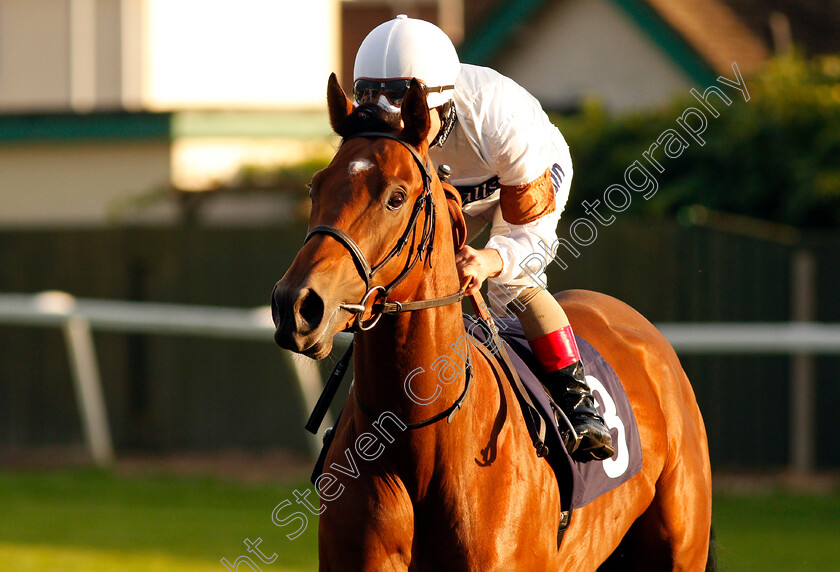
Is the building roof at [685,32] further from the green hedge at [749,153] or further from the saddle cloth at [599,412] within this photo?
the saddle cloth at [599,412]

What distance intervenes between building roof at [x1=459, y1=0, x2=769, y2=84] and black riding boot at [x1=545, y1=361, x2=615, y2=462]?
931 cm

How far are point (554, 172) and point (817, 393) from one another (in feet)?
17.4

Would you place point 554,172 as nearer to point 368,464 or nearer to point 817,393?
point 368,464

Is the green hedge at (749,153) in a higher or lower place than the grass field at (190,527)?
higher

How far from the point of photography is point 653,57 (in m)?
13.3

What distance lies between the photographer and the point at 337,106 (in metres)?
2.99

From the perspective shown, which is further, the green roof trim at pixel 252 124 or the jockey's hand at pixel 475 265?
the green roof trim at pixel 252 124


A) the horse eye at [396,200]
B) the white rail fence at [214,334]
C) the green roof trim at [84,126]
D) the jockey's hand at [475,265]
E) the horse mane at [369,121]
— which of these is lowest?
the white rail fence at [214,334]

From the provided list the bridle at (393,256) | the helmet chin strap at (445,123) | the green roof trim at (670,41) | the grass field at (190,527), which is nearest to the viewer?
the bridle at (393,256)

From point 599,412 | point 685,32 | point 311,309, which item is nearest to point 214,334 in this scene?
point 685,32

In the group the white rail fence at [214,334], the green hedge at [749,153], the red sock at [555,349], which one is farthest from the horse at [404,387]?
the green hedge at [749,153]

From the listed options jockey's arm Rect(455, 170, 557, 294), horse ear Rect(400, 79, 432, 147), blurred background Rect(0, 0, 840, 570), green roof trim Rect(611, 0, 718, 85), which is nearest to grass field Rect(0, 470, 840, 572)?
blurred background Rect(0, 0, 840, 570)

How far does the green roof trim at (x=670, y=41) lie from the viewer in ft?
41.0

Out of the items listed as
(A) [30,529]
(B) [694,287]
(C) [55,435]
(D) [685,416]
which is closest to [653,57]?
(B) [694,287]
